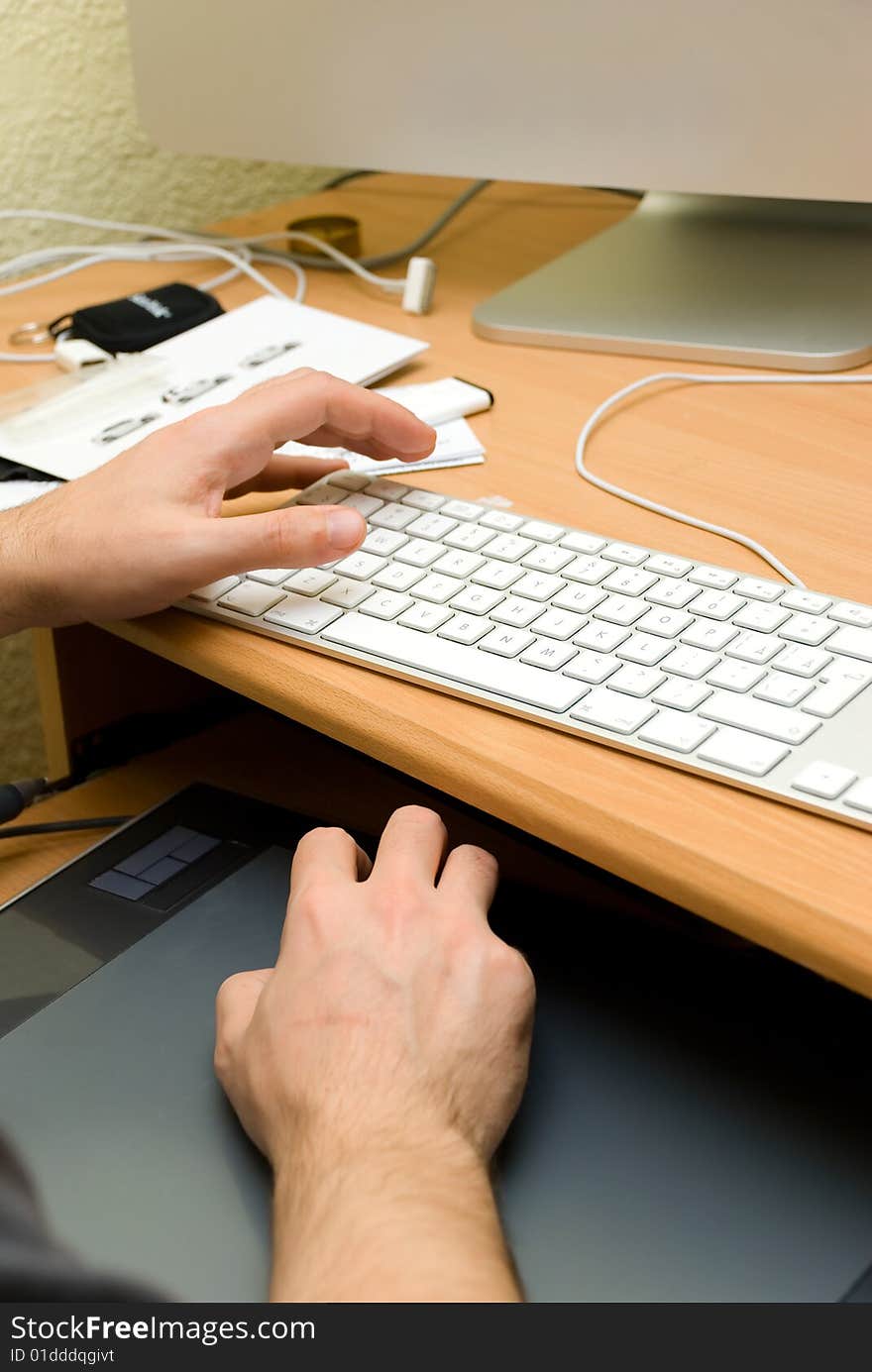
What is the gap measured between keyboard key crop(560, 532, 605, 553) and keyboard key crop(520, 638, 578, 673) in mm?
71

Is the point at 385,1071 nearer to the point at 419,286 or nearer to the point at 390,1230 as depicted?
the point at 390,1230

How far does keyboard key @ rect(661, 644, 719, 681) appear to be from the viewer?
19.4 inches

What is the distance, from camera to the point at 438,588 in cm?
57

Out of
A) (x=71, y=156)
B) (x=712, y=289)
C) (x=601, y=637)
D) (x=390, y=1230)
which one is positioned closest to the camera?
(x=390, y=1230)

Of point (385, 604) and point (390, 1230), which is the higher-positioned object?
point (385, 604)

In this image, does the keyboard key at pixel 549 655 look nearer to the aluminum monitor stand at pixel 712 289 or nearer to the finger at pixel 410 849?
the finger at pixel 410 849

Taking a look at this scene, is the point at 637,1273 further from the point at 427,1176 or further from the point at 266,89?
the point at 266,89

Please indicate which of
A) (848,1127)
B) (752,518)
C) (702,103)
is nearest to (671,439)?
(752,518)

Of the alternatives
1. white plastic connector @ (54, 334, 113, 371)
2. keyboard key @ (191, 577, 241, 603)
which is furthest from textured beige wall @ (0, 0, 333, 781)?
keyboard key @ (191, 577, 241, 603)

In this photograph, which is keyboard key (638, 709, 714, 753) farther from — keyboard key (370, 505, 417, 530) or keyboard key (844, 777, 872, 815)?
keyboard key (370, 505, 417, 530)

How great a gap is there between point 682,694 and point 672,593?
0.23ft

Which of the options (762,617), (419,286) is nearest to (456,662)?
(762,617)

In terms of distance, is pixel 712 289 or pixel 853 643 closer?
pixel 853 643

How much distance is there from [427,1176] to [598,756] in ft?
0.52
